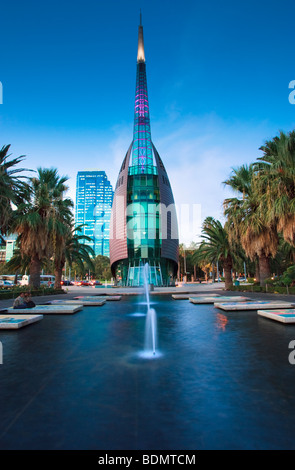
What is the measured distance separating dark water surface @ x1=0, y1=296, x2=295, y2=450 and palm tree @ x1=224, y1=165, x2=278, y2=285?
53.2ft

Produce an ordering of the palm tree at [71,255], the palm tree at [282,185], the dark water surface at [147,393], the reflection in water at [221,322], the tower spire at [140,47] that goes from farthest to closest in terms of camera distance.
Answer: the tower spire at [140,47] → the palm tree at [71,255] → the palm tree at [282,185] → the reflection in water at [221,322] → the dark water surface at [147,393]

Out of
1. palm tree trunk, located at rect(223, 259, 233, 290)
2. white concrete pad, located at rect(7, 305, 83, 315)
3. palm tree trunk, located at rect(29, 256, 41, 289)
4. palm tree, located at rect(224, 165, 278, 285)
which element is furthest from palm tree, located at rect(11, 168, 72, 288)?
palm tree trunk, located at rect(223, 259, 233, 290)

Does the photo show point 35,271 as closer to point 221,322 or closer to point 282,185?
point 221,322

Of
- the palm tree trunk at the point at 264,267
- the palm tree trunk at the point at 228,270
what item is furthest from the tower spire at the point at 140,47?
the palm tree trunk at the point at 264,267

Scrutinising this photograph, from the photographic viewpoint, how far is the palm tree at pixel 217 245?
1228 inches

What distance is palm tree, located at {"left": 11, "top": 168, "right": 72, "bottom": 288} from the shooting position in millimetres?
23062

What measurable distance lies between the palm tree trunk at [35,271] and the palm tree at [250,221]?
1713cm

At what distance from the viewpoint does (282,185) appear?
62.9 feet

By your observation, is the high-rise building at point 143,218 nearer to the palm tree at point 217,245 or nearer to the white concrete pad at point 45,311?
the palm tree at point 217,245

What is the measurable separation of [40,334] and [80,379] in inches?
167

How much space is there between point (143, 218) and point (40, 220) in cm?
3306

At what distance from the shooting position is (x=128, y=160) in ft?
199
